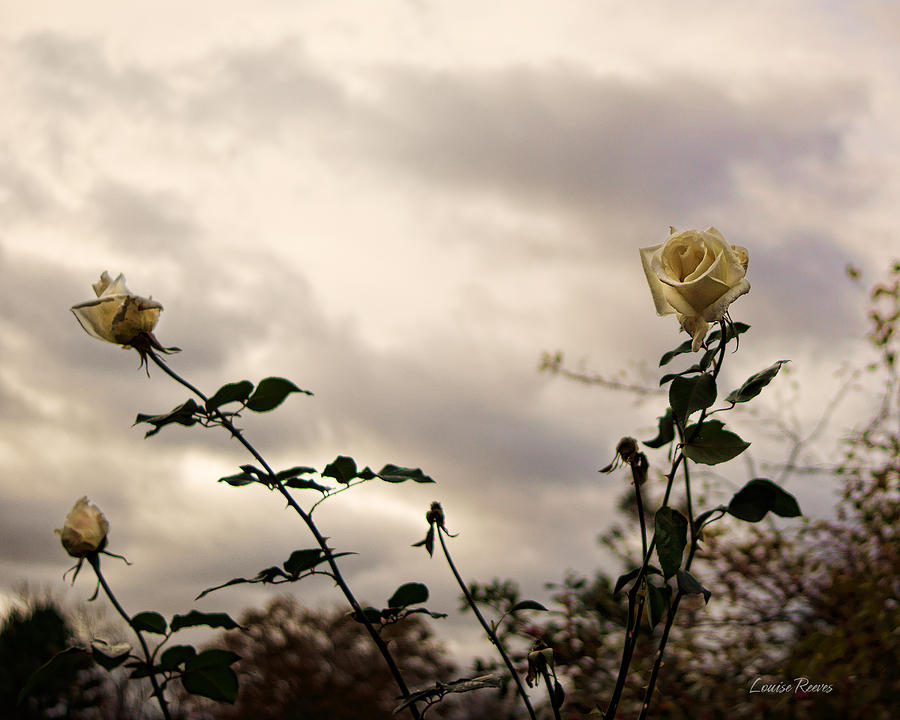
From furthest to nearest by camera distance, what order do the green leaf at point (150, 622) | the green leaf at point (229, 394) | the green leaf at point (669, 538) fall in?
the green leaf at point (150, 622)
the green leaf at point (229, 394)
the green leaf at point (669, 538)

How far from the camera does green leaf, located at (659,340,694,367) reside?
131 centimetres

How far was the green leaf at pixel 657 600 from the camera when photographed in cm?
119

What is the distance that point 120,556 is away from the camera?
4.55 ft

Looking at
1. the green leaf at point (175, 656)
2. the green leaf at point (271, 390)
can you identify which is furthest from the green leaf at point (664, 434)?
the green leaf at point (175, 656)

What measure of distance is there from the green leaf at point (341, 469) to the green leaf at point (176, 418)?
0.71 ft

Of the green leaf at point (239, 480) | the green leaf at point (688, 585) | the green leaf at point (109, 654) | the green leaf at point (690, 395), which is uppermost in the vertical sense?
the green leaf at point (690, 395)

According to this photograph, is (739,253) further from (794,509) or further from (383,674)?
(383,674)

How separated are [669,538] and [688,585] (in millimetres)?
80

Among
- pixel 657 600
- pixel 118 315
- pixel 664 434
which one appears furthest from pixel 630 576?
pixel 118 315

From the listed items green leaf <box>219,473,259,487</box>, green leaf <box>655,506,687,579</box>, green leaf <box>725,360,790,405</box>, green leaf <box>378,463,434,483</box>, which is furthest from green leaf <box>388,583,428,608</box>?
green leaf <box>725,360,790,405</box>

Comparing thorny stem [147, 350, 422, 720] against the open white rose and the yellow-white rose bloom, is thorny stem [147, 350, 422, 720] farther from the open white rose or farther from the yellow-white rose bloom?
the open white rose

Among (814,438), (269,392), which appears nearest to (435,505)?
(269,392)

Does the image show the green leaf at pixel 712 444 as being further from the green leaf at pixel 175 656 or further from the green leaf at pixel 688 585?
the green leaf at pixel 175 656

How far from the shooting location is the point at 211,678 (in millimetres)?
1345
